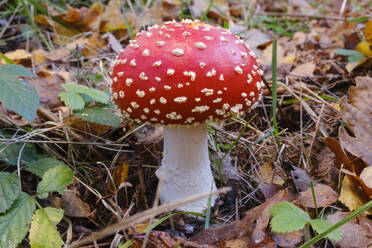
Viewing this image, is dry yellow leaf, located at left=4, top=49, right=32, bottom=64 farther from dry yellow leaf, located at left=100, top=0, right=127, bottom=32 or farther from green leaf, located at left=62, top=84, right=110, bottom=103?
green leaf, located at left=62, top=84, right=110, bottom=103

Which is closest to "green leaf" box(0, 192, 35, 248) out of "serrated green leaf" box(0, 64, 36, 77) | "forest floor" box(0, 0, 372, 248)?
"forest floor" box(0, 0, 372, 248)

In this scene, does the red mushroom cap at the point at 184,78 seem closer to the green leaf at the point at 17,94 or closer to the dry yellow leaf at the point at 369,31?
the green leaf at the point at 17,94

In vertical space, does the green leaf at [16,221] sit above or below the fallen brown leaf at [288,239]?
below

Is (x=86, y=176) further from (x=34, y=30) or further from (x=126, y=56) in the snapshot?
(x=34, y=30)

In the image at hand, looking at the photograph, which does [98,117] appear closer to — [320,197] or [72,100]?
[72,100]

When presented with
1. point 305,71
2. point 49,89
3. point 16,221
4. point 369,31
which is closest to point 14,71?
point 16,221

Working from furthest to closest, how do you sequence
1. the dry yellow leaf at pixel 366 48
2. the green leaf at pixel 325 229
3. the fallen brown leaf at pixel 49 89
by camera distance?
the dry yellow leaf at pixel 366 48, the fallen brown leaf at pixel 49 89, the green leaf at pixel 325 229

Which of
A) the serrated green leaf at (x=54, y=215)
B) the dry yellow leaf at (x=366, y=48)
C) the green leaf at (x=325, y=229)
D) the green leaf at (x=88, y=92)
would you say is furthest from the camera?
the dry yellow leaf at (x=366, y=48)

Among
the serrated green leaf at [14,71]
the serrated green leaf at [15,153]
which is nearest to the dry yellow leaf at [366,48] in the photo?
the serrated green leaf at [14,71]
